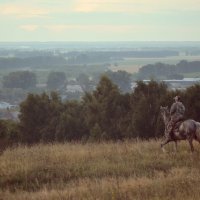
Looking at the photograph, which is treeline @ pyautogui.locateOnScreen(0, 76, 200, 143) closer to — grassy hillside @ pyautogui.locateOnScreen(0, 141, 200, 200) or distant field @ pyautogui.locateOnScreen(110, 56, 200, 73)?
grassy hillside @ pyautogui.locateOnScreen(0, 141, 200, 200)

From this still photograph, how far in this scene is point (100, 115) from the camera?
30234 mm

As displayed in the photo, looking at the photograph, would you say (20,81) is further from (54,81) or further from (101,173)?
(101,173)

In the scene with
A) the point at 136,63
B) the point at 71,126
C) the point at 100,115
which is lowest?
the point at 136,63

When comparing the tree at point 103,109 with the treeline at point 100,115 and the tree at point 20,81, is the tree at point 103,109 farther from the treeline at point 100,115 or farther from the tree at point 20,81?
the tree at point 20,81

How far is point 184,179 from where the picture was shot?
35.3ft

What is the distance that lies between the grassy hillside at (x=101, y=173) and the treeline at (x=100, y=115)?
34.4 feet

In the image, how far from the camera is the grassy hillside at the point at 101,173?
1023cm

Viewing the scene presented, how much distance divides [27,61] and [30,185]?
137061mm

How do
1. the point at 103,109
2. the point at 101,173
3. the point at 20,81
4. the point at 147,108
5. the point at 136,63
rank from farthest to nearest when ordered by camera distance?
the point at 136,63 → the point at 20,81 → the point at 103,109 → the point at 147,108 → the point at 101,173

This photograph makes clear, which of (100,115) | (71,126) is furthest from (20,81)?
(100,115)

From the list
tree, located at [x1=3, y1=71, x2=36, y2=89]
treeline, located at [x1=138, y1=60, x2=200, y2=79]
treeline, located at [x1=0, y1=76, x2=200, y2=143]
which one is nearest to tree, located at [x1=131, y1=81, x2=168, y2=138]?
treeline, located at [x1=0, y1=76, x2=200, y2=143]

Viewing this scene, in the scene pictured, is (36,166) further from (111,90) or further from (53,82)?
(53,82)

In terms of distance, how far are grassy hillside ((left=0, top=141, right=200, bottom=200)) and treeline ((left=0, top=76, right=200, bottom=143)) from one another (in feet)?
34.4

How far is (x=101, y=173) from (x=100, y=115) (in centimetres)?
1777
